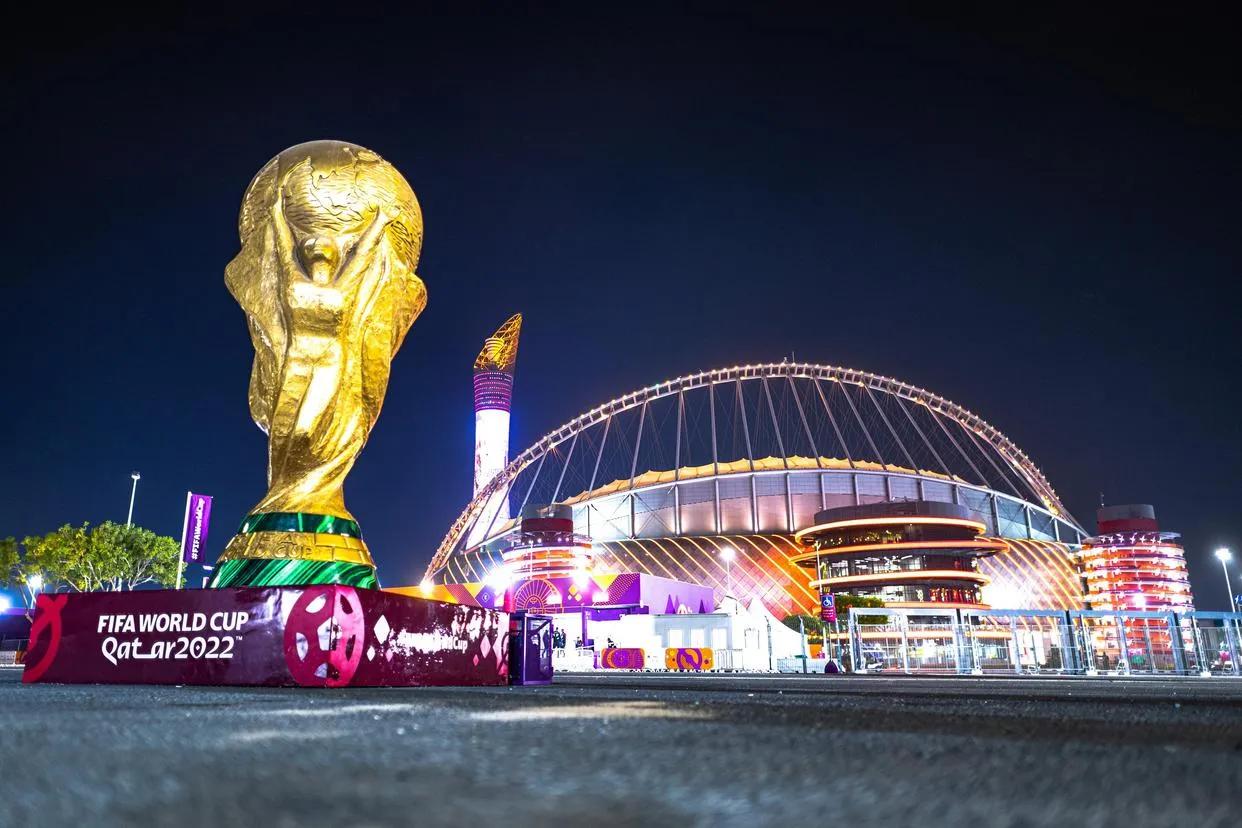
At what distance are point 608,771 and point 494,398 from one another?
128 meters

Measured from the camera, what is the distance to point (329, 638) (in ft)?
38.9

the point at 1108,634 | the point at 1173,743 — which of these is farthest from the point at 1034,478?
the point at 1173,743

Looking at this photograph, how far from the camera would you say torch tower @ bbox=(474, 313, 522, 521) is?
400 feet

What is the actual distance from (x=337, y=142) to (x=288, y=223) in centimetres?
238

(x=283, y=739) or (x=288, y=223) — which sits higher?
(x=288, y=223)

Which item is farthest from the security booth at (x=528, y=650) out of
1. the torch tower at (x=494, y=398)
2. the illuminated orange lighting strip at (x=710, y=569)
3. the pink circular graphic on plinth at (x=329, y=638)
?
the torch tower at (x=494, y=398)

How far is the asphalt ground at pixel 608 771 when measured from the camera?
2072 mm

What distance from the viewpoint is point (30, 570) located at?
52.7 m

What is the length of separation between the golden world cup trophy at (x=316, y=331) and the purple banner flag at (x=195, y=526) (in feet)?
93.5

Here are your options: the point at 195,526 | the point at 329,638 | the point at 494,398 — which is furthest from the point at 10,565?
the point at 494,398

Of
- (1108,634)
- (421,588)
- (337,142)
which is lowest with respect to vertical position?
(1108,634)

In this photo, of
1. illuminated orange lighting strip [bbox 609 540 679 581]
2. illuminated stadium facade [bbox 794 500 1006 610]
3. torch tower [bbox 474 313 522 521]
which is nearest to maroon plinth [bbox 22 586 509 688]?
illuminated orange lighting strip [bbox 609 540 679 581]

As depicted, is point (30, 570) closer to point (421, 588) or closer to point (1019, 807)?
point (421, 588)

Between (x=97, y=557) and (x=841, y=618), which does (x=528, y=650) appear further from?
(x=841, y=618)
